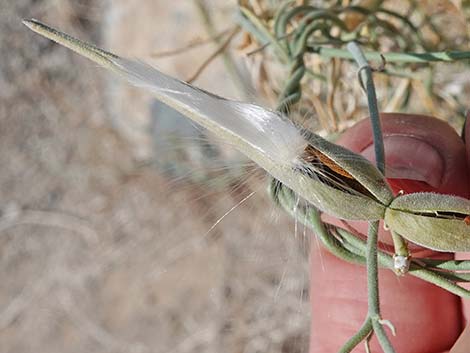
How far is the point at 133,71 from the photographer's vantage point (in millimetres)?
299

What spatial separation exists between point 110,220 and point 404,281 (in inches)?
43.4

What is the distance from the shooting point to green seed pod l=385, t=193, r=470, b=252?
0.31 meters

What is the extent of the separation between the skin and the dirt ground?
0.69 m

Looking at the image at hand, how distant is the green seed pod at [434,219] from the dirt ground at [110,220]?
1.01 metres

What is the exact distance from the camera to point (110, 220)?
5.26ft

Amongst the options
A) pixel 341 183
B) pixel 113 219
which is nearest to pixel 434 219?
pixel 341 183

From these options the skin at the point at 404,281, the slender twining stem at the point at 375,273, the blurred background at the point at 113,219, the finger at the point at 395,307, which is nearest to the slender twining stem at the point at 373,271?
the slender twining stem at the point at 375,273

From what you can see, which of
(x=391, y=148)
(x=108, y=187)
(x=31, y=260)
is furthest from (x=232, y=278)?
(x=391, y=148)

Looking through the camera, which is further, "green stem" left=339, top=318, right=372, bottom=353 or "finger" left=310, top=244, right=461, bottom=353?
"finger" left=310, top=244, right=461, bottom=353

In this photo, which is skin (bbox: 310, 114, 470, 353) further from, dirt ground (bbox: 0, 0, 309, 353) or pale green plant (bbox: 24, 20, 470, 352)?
dirt ground (bbox: 0, 0, 309, 353)

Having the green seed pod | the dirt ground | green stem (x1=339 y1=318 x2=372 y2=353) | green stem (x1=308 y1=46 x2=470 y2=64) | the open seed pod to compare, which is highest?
green stem (x1=308 y1=46 x2=470 y2=64)

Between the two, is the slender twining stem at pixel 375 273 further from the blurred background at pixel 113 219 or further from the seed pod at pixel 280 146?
the blurred background at pixel 113 219

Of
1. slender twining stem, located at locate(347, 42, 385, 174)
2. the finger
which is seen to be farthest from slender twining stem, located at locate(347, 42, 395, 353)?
the finger

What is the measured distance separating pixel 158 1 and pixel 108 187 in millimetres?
455
